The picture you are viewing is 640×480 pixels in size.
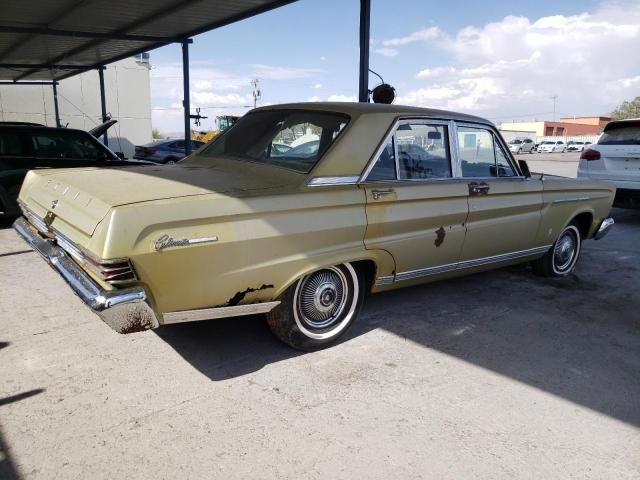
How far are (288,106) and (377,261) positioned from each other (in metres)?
1.54

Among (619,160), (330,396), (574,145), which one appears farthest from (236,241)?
(574,145)

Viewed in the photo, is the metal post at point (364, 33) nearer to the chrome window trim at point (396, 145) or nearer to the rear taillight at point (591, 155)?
the chrome window trim at point (396, 145)

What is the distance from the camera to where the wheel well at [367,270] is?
364cm

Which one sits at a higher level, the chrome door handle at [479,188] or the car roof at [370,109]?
the car roof at [370,109]

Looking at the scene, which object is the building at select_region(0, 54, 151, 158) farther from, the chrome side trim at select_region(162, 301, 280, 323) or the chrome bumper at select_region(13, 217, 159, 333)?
the chrome side trim at select_region(162, 301, 280, 323)

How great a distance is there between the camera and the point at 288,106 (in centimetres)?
421

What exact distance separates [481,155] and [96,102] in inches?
952

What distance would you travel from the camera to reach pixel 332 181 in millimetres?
3357

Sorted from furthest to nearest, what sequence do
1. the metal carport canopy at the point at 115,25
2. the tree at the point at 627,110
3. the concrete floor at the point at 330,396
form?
1. the tree at the point at 627,110
2. the metal carport canopy at the point at 115,25
3. the concrete floor at the point at 330,396

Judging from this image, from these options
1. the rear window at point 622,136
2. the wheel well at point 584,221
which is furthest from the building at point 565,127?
the wheel well at point 584,221

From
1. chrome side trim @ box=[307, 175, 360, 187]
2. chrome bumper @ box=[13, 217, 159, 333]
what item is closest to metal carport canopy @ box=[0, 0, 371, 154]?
chrome side trim @ box=[307, 175, 360, 187]

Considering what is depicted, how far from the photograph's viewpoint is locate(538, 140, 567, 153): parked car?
161ft

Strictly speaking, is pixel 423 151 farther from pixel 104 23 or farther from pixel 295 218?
pixel 104 23

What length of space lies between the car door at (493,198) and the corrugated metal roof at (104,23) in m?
4.66
